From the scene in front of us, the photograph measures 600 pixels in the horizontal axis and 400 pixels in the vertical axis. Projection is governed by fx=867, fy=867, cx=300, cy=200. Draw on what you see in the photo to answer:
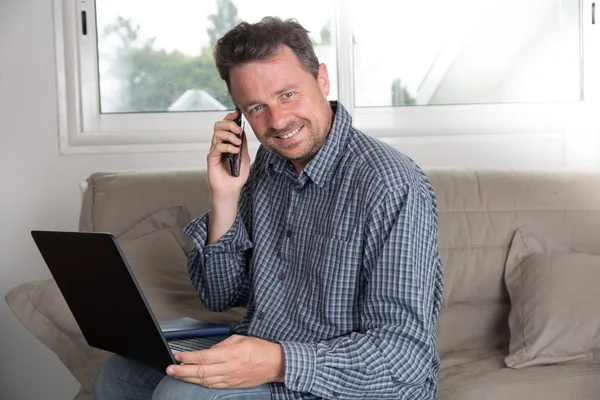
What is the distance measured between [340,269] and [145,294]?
786mm

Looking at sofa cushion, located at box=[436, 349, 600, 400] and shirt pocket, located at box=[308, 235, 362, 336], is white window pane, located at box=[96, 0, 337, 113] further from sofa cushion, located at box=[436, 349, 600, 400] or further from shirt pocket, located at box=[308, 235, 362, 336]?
shirt pocket, located at box=[308, 235, 362, 336]

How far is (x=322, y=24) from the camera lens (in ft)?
10.4

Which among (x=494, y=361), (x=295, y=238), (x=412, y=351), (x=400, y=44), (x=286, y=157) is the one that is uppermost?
(x=400, y=44)

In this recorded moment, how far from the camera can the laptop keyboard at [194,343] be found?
1.78 m

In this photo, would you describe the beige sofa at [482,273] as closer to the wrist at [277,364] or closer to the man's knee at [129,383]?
the man's knee at [129,383]

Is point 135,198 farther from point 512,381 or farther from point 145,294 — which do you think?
point 512,381

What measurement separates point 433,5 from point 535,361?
5.00 ft

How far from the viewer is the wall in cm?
305

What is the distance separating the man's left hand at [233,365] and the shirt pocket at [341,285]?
20 cm

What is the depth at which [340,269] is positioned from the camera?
161cm

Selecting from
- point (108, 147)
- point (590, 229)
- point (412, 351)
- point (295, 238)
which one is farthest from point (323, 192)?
point (108, 147)

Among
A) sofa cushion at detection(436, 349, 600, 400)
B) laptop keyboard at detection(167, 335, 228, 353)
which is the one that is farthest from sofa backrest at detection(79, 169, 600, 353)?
laptop keyboard at detection(167, 335, 228, 353)

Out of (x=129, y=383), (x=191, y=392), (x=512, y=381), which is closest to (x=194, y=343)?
(x=129, y=383)

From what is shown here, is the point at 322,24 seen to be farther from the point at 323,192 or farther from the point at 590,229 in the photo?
the point at 323,192
